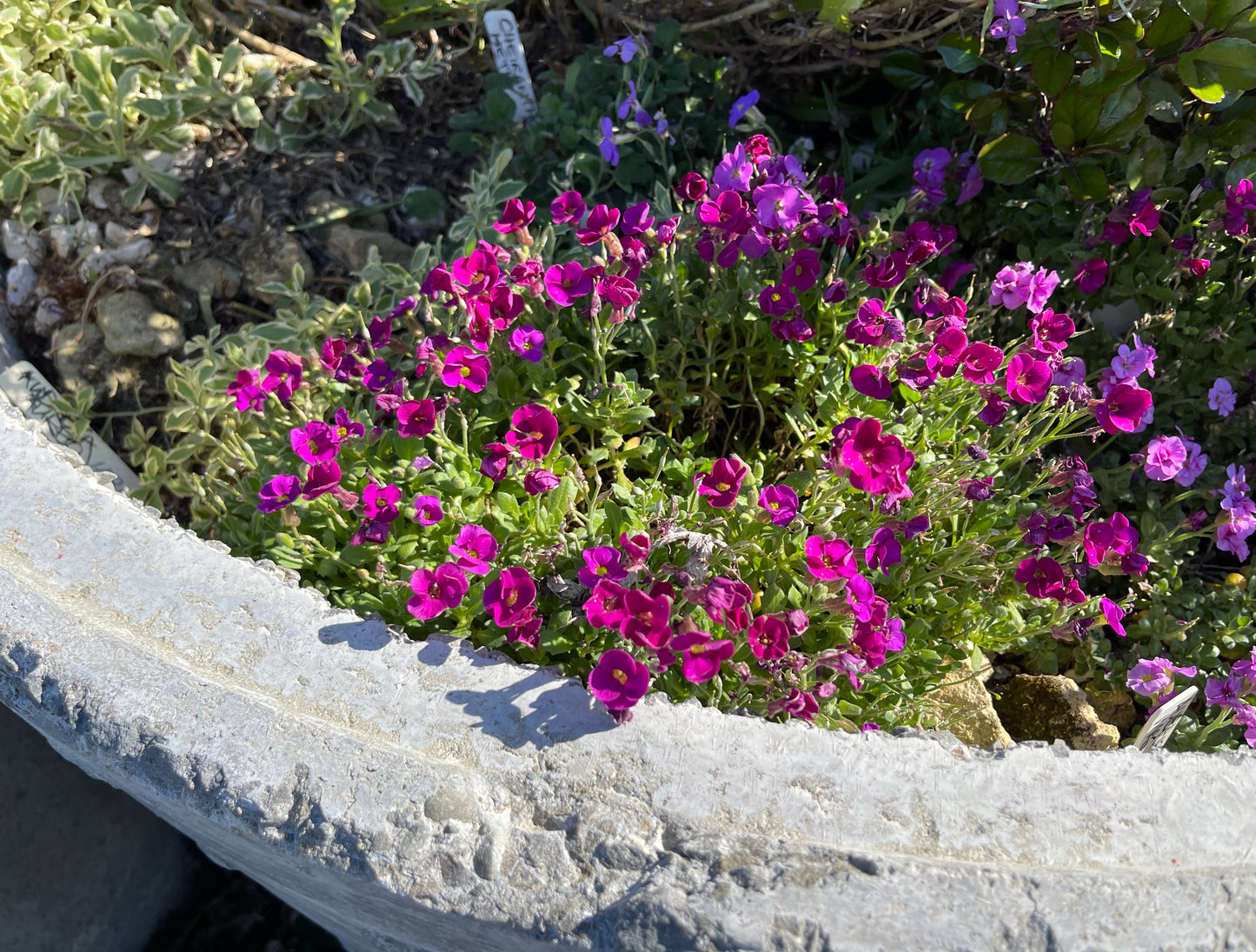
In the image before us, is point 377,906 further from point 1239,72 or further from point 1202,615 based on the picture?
point 1239,72

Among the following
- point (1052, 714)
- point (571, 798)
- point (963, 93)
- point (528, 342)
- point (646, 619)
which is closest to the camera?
point (571, 798)

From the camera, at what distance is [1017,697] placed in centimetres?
188

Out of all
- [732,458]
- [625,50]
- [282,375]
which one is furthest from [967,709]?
[625,50]

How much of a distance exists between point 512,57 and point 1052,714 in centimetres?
207

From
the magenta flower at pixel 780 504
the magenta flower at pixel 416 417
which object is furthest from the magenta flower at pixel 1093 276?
the magenta flower at pixel 416 417

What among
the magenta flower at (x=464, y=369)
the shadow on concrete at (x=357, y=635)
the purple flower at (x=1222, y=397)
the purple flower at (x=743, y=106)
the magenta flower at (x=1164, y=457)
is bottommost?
the purple flower at (x=1222, y=397)

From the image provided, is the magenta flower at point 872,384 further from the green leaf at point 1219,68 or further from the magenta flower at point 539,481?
the green leaf at point 1219,68

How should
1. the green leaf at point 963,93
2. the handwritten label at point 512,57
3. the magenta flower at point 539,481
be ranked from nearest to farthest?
the magenta flower at point 539,481 < the green leaf at point 963,93 < the handwritten label at point 512,57

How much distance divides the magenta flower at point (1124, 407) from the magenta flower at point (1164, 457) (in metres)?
0.24

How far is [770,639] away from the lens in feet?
4.42

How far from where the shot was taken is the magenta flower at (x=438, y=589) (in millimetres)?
1354

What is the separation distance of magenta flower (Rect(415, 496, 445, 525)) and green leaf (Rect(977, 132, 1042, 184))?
4.78 feet

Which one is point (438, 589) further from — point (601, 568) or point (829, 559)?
point (829, 559)

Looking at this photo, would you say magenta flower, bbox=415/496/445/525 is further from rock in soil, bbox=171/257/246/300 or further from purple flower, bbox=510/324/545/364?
rock in soil, bbox=171/257/246/300
